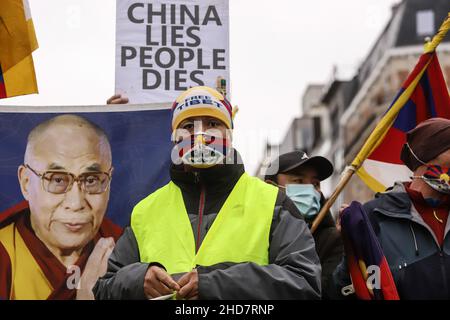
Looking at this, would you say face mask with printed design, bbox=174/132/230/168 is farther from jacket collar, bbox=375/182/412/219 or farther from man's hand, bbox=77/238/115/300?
man's hand, bbox=77/238/115/300

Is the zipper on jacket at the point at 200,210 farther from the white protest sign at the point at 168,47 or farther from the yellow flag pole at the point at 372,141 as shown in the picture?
the white protest sign at the point at 168,47

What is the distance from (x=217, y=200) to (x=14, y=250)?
1.84 meters

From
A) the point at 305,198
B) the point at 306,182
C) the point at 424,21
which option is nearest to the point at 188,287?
the point at 305,198

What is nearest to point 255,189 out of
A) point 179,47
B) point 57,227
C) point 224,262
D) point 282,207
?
point 282,207

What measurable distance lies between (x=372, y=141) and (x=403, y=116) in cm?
50

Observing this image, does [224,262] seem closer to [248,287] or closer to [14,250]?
[248,287]

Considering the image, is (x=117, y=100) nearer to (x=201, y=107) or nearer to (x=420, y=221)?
(x=201, y=107)

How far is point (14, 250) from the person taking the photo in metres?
5.76

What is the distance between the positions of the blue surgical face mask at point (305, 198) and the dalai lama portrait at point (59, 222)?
1.10 m

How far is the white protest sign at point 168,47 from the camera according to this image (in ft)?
21.0

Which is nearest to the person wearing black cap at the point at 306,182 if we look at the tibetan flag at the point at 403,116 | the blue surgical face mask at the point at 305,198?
the blue surgical face mask at the point at 305,198

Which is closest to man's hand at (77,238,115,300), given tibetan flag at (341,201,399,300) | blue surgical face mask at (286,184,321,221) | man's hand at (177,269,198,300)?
blue surgical face mask at (286,184,321,221)

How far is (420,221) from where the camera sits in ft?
15.6

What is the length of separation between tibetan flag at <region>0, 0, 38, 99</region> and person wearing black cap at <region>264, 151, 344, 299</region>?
1.65 meters
